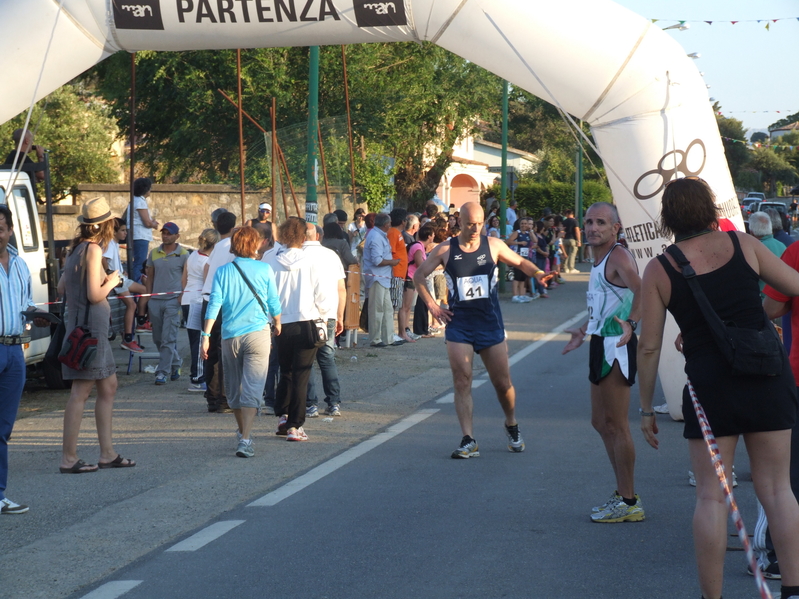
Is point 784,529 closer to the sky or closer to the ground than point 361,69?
closer to the ground

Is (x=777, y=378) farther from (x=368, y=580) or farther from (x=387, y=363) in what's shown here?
(x=387, y=363)

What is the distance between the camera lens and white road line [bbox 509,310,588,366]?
14.4 meters

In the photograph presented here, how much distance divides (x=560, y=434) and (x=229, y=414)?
3.33m

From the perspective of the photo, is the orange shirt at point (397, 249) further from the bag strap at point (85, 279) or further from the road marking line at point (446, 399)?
the bag strap at point (85, 279)

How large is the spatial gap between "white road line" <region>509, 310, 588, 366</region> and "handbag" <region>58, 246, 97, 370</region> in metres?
7.48

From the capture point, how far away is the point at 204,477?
736cm

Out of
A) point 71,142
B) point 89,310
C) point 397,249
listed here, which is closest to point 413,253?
point 397,249

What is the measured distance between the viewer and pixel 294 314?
888 cm

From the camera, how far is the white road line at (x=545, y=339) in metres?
14.4

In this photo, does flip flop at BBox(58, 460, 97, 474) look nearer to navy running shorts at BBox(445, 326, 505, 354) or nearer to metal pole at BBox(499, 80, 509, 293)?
navy running shorts at BBox(445, 326, 505, 354)

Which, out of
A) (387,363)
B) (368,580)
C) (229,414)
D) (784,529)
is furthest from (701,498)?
(387,363)

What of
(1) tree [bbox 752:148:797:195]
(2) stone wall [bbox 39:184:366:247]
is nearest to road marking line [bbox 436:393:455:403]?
(2) stone wall [bbox 39:184:366:247]

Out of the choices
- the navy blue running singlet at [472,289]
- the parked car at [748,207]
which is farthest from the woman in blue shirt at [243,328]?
the parked car at [748,207]

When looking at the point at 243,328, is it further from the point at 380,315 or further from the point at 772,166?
the point at 772,166
